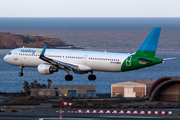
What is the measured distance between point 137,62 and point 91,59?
25.5ft

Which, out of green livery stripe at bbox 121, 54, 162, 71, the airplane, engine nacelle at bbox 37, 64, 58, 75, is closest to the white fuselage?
the airplane

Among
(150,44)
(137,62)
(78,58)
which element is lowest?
(137,62)

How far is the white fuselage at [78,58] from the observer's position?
7412cm

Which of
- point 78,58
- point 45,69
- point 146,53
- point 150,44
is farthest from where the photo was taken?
point 45,69

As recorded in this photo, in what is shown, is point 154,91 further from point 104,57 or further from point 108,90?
point 108,90

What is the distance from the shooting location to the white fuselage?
7412cm

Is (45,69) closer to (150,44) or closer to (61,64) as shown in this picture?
(61,64)

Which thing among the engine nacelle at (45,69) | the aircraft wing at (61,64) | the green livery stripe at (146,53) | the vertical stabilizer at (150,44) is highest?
the vertical stabilizer at (150,44)

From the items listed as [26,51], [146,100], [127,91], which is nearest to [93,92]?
[127,91]

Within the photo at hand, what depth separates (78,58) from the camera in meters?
76.6

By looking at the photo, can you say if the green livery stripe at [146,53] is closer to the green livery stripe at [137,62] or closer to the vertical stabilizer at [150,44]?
the vertical stabilizer at [150,44]

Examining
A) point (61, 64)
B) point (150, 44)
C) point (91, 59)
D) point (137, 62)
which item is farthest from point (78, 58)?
point (150, 44)

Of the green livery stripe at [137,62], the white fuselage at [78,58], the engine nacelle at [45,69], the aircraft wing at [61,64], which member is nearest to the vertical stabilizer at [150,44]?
the green livery stripe at [137,62]

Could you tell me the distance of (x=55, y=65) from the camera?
7775cm
